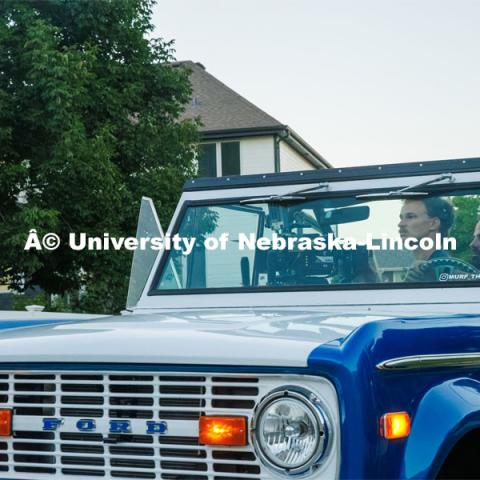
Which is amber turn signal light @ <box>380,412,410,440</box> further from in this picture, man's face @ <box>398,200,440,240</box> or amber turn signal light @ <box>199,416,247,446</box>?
man's face @ <box>398,200,440,240</box>

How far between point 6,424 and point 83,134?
57.2 feet

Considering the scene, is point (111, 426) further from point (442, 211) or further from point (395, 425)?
point (442, 211)

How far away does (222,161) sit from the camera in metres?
43.7

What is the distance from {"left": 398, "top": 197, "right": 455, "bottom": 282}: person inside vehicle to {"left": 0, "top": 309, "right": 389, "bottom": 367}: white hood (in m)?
0.83

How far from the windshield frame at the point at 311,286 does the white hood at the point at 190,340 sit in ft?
2.29

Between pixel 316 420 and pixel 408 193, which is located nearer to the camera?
pixel 316 420

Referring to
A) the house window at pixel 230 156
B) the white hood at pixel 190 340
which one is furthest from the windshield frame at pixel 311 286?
the house window at pixel 230 156

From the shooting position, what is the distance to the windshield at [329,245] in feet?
15.0

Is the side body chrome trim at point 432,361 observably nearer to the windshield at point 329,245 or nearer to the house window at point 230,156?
the windshield at point 329,245

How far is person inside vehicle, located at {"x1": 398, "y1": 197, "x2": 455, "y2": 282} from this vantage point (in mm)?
4539

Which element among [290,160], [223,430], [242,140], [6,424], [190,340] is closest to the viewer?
[223,430]

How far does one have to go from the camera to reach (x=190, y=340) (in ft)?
10.6

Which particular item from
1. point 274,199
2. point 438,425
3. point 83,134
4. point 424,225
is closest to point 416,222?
point 424,225

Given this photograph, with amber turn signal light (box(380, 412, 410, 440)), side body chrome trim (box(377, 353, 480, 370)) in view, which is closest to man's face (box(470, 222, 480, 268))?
side body chrome trim (box(377, 353, 480, 370))
